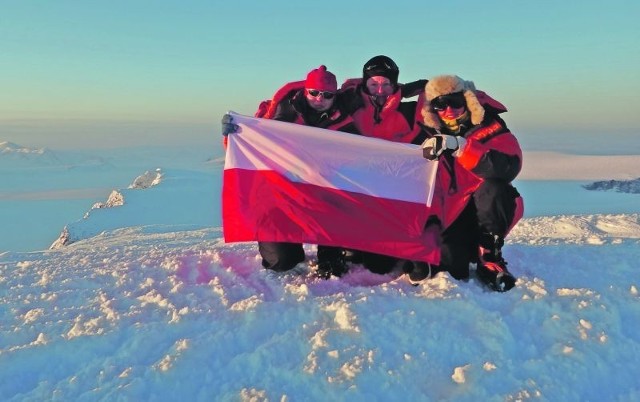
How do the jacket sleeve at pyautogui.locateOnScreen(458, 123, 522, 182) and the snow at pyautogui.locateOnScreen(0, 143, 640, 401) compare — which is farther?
the jacket sleeve at pyautogui.locateOnScreen(458, 123, 522, 182)

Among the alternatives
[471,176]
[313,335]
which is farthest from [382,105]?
[313,335]

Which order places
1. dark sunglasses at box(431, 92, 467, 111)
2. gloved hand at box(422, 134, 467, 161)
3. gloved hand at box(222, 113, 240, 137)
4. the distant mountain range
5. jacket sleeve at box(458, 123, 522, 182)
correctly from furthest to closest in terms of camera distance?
the distant mountain range < gloved hand at box(222, 113, 240, 137) < dark sunglasses at box(431, 92, 467, 111) < gloved hand at box(422, 134, 467, 161) < jacket sleeve at box(458, 123, 522, 182)

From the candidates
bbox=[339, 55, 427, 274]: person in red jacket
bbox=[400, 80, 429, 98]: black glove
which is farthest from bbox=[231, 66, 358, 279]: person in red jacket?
bbox=[400, 80, 429, 98]: black glove

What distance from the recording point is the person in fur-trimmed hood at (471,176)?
3.65m

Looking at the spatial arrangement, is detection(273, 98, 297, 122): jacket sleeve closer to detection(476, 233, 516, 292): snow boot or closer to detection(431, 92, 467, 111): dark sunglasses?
detection(431, 92, 467, 111): dark sunglasses

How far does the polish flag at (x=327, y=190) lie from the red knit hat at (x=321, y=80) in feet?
1.22

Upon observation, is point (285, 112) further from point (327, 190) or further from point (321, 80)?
point (327, 190)

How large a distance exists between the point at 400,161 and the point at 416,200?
1.20 feet

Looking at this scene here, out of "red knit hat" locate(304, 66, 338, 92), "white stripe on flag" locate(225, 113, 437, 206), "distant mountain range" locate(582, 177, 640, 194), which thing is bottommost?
"distant mountain range" locate(582, 177, 640, 194)

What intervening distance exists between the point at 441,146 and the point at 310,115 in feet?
4.34

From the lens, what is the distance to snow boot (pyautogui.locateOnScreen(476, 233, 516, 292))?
3668mm

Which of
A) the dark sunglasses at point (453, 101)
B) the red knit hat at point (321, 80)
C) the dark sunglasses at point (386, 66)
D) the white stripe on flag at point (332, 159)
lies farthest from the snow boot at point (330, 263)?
the dark sunglasses at point (386, 66)

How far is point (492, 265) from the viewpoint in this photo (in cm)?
381

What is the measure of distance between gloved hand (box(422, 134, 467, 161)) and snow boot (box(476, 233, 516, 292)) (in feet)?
2.41
